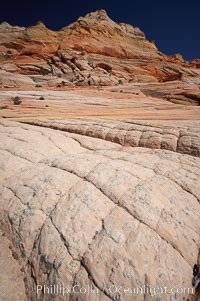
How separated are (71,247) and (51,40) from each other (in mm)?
58078

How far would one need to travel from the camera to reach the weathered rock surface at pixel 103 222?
2533mm

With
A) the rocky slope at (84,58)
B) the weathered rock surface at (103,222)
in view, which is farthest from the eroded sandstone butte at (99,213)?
the rocky slope at (84,58)

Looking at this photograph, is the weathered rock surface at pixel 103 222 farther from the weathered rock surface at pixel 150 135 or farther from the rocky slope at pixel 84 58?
the rocky slope at pixel 84 58

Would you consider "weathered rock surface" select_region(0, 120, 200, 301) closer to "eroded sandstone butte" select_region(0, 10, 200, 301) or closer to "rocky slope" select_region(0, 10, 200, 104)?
"eroded sandstone butte" select_region(0, 10, 200, 301)

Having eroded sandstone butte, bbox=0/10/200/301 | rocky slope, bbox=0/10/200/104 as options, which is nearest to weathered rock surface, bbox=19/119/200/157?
eroded sandstone butte, bbox=0/10/200/301

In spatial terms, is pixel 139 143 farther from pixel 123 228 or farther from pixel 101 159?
pixel 123 228

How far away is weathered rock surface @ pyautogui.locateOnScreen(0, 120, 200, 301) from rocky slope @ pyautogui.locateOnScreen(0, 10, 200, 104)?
33.7 meters

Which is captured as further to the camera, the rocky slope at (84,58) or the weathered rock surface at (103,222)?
the rocky slope at (84,58)

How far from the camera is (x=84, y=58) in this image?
44.6 m

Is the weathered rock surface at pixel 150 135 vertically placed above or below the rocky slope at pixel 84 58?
below

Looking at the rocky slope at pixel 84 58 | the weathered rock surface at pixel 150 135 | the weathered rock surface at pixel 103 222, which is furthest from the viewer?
the rocky slope at pixel 84 58

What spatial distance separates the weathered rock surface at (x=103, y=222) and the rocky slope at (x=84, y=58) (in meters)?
33.7

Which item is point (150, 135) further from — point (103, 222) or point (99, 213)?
point (103, 222)

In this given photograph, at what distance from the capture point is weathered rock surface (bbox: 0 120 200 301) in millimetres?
2533
